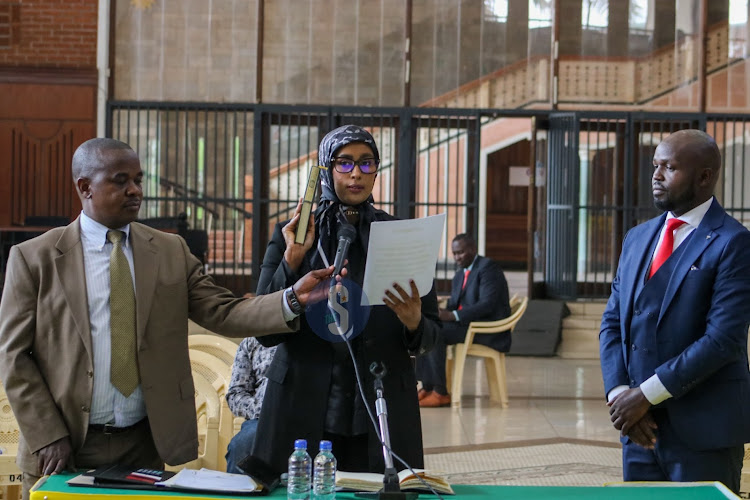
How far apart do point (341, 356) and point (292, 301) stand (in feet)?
0.67

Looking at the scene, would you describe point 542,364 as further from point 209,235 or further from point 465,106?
point 209,235

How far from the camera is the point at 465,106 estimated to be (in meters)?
11.4

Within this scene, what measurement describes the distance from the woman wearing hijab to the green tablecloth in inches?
10.0

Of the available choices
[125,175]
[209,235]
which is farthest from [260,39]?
[125,175]

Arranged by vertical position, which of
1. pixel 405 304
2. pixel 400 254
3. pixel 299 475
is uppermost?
pixel 400 254

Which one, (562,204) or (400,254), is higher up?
(562,204)

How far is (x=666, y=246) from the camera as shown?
2.93 meters

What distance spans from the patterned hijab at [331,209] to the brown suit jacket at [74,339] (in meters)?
0.22

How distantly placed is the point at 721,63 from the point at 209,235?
6230mm

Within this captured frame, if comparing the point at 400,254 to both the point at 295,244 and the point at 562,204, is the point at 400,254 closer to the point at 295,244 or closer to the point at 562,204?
the point at 295,244

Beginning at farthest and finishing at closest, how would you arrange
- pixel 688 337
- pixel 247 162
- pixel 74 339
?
pixel 247 162 < pixel 688 337 < pixel 74 339

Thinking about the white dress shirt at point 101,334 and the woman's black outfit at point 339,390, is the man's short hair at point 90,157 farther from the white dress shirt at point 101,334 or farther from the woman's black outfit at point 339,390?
A: the woman's black outfit at point 339,390

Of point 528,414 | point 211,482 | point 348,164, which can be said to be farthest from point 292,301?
point 528,414

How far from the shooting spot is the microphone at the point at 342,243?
2.42 meters
